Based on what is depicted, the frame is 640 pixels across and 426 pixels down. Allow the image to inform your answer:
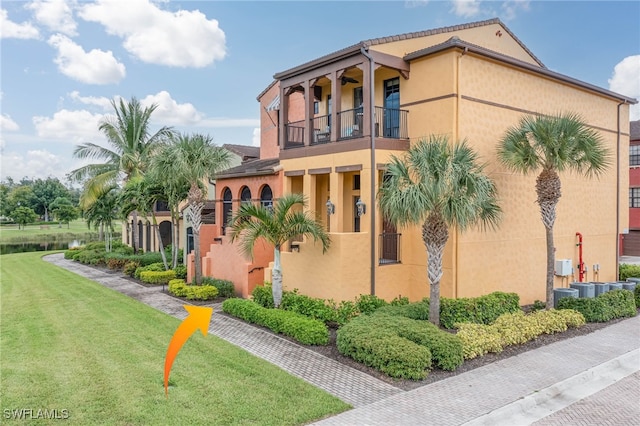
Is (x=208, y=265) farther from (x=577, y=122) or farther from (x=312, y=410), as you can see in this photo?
(x=577, y=122)

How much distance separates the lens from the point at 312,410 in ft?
20.9

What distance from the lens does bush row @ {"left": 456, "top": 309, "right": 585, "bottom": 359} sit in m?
9.08

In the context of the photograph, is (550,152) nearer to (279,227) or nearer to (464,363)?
(464,363)

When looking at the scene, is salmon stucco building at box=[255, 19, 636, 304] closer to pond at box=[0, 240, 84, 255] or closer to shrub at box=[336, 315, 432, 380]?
shrub at box=[336, 315, 432, 380]

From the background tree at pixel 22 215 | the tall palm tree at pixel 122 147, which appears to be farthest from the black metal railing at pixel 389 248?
the background tree at pixel 22 215

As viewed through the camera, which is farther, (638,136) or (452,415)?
(638,136)

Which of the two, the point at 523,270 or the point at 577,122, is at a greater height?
the point at 577,122

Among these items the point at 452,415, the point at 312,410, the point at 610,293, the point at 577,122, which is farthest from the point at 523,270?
the point at 312,410

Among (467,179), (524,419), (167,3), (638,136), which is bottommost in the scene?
(524,419)

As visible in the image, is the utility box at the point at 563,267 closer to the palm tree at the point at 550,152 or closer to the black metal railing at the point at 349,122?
the palm tree at the point at 550,152

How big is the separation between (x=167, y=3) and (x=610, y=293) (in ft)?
57.0

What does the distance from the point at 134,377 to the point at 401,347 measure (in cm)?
495

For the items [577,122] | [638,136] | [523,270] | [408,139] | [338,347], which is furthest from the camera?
[638,136]

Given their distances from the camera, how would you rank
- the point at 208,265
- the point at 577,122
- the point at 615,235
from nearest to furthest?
the point at 577,122
the point at 208,265
the point at 615,235
